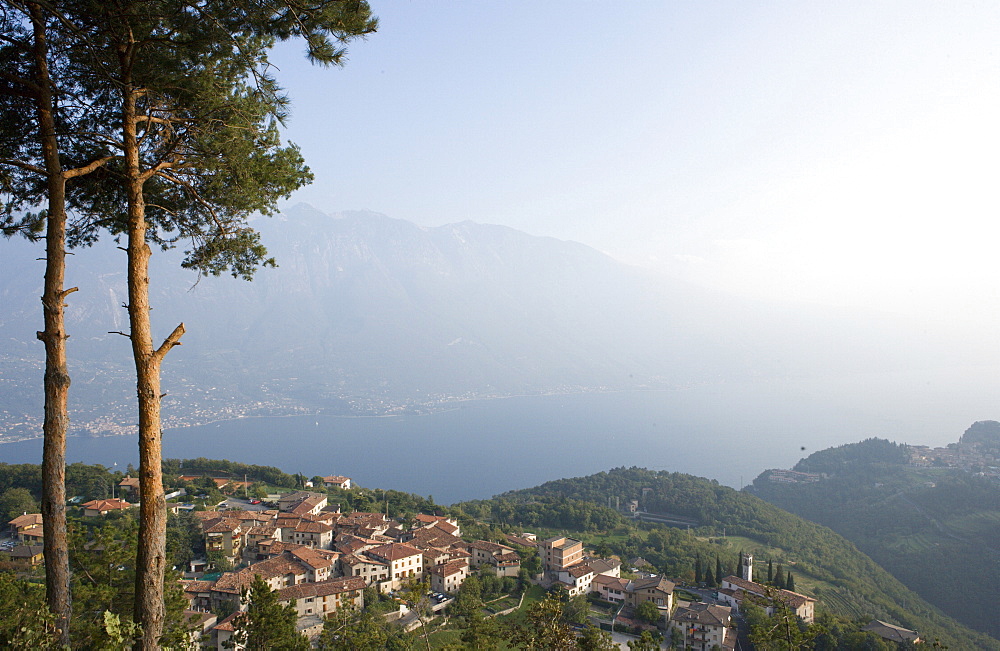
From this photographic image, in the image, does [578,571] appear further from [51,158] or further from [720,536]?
[720,536]

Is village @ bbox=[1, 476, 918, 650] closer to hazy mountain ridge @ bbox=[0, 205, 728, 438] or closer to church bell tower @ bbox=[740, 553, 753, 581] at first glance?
church bell tower @ bbox=[740, 553, 753, 581]

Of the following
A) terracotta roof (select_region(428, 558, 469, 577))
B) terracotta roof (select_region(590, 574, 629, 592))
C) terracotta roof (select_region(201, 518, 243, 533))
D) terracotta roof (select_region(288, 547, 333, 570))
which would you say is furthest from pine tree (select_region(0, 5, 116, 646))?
terracotta roof (select_region(590, 574, 629, 592))

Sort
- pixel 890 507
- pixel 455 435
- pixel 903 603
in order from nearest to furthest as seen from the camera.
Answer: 1. pixel 903 603
2. pixel 890 507
3. pixel 455 435

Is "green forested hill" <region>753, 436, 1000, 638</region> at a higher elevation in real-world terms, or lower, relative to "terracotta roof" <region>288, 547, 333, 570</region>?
lower

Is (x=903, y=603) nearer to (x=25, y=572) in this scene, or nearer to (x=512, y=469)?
(x=25, y=572)

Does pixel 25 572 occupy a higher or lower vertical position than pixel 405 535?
higher

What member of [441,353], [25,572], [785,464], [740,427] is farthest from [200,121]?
[441,353]
